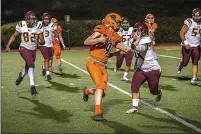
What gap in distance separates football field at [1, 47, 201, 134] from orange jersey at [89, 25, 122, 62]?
115 cm

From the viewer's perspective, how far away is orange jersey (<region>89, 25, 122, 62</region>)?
660 centimetres

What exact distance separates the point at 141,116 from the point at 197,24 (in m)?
4.85

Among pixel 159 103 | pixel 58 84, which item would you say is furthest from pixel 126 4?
pixel 159 103

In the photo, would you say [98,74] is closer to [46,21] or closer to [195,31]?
[195,31]

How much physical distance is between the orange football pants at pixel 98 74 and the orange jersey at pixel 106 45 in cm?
13

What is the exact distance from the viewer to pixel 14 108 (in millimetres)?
7812

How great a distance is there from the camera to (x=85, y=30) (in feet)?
98.5

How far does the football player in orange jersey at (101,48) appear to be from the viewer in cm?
659

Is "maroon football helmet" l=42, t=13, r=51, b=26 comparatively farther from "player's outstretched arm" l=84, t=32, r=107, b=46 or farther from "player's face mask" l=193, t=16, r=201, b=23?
"player's outstretched arm" l=84, t=32, r=107, b=46

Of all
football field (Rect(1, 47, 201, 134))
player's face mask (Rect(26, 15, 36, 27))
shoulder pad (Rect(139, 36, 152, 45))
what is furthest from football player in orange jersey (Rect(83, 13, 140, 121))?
player's face mask (Rect(26, 15, 36, 27))

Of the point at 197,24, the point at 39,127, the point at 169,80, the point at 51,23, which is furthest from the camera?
the point at 51,23

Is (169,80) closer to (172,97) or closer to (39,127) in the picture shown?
(172,97)


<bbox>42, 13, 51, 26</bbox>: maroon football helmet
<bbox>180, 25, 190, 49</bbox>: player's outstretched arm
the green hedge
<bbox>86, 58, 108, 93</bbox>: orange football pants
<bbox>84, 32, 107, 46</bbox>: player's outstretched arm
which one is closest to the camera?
<bbox>84, 32, 107, 46</bbox>: player's outstretched arm

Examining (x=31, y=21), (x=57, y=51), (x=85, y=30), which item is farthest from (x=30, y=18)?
(x=85, y=30)
